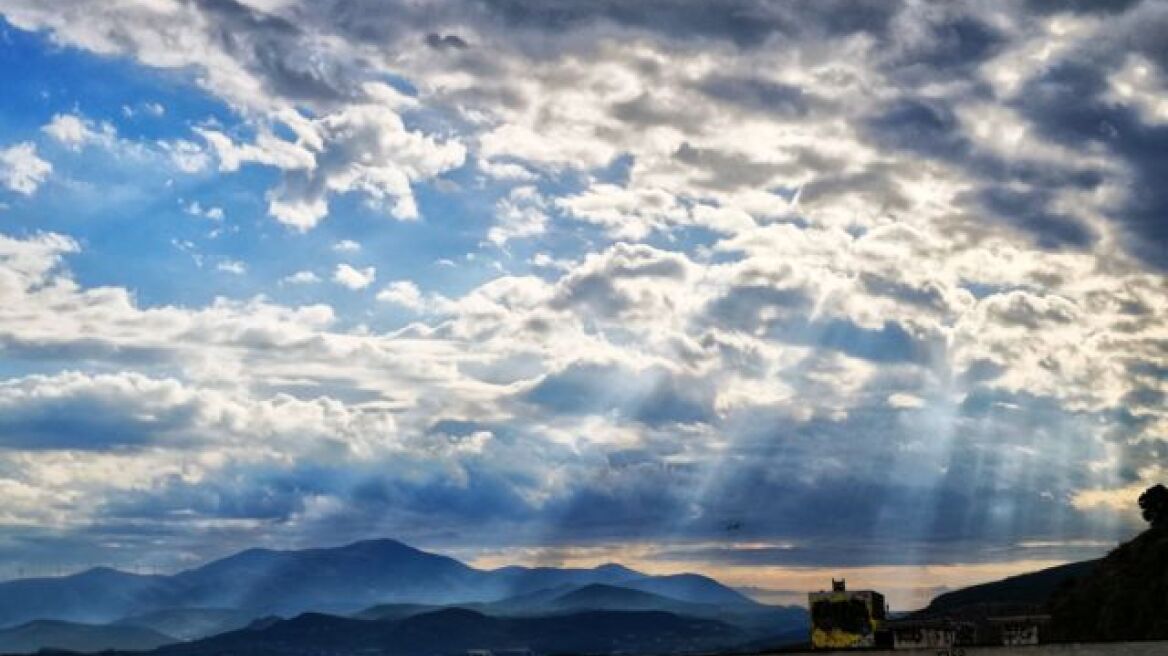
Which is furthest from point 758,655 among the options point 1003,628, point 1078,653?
point 1003,628

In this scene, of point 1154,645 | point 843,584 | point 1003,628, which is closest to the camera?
point 1154,645

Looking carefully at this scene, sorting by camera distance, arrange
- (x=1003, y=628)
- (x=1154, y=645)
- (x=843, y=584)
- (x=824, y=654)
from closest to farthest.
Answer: (x=1154, y=645), (x=824, y=654), (x=843, y=584), (x=1003, y=628)

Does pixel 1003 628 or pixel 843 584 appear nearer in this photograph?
pixel 843 584

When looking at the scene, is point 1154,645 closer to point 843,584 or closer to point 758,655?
point 758,655

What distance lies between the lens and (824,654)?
318 ft

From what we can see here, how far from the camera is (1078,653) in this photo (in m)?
84.9

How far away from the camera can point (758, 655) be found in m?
102

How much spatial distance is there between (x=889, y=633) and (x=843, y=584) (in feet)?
23.8

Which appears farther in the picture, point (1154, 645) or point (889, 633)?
point (889, 633)

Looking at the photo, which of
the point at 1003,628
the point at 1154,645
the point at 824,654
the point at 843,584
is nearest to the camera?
the point at 1154,645

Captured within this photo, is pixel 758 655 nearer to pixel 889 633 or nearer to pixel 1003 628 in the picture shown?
pixel 889 633

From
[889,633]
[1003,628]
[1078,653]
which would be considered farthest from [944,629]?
[1078,653]

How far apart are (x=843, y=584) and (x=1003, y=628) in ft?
94.0

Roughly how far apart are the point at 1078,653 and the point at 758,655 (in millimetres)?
25270
